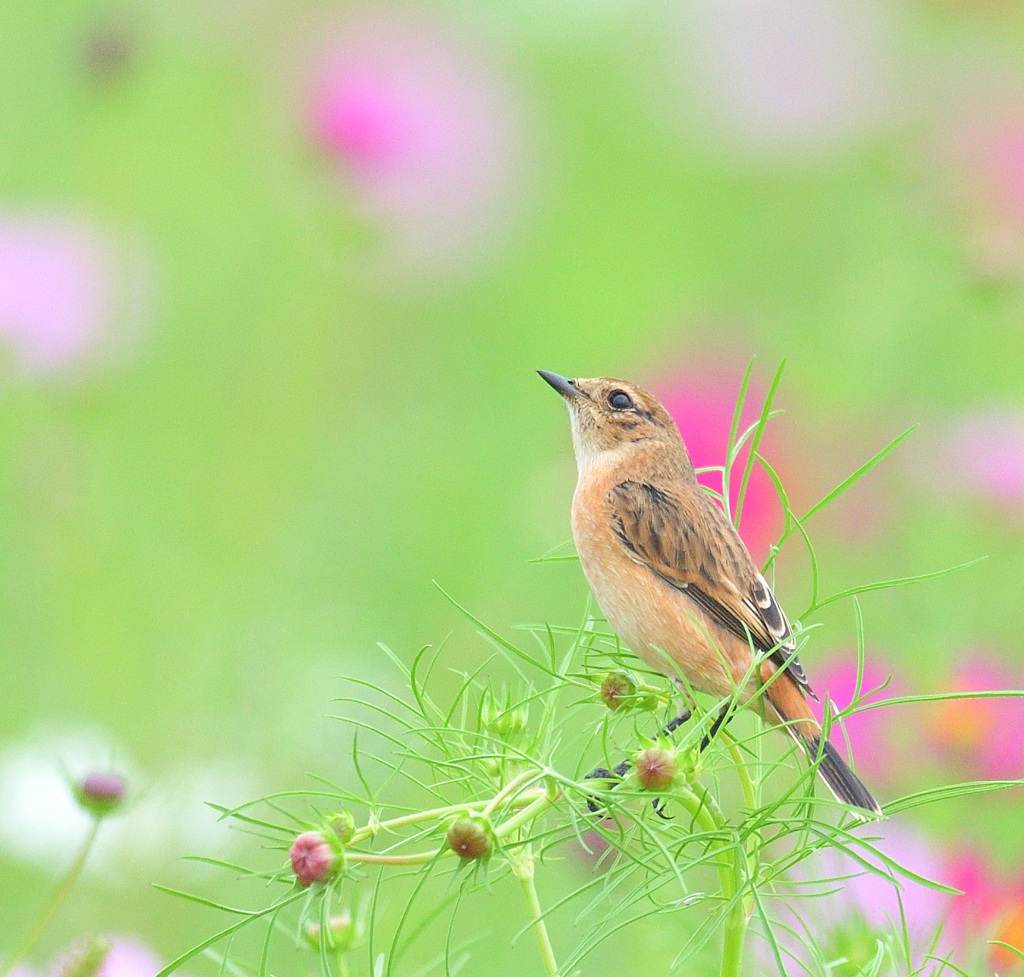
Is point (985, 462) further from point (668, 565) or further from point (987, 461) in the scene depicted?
point (668, 565)

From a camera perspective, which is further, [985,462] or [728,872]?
[985,462]

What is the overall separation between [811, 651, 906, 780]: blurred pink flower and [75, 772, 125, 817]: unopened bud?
196 cm

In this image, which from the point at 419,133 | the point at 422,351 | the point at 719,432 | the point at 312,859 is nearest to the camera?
the point at 312,859

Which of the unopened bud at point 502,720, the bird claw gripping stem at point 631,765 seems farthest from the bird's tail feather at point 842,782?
the unopened bud at point 502,720

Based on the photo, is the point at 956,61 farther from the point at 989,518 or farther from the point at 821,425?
the point at 989,518

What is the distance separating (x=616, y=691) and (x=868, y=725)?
1924mm

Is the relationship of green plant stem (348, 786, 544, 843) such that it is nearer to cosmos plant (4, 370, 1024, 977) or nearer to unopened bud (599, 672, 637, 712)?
cosmos plant (4, 370, 1024, 977)

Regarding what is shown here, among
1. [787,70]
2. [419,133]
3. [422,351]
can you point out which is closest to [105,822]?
[419,133]

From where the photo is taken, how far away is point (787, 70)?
412 inches

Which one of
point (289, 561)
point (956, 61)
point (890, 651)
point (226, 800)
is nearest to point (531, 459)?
point (289, 561)

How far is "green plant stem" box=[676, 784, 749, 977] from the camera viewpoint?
227 cm

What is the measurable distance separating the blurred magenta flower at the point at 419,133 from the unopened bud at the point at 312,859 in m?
4.17

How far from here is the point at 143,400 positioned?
7852 mm

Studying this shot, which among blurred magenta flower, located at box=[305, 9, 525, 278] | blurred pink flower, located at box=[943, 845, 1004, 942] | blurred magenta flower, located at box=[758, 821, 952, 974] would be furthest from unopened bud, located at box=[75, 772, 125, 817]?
blurred magenta flower, located at box=[305, 9, 525, 278]
